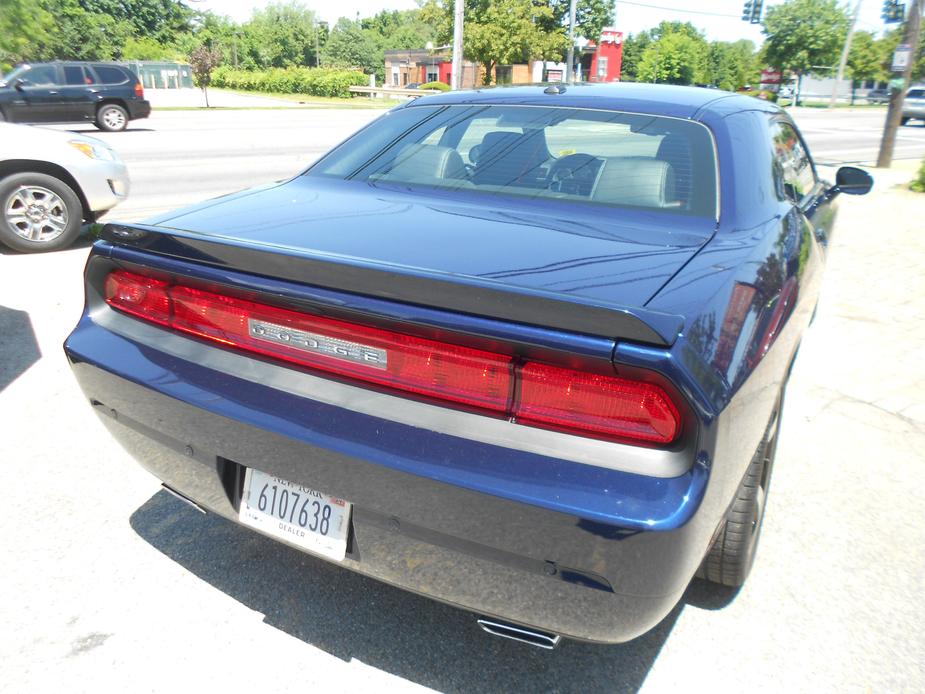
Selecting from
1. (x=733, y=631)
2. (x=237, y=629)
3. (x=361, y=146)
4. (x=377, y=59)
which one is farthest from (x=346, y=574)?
(x=377, y=59)

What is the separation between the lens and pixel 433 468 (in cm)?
179

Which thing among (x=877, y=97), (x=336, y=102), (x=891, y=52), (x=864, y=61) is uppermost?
(x=891, y=52)

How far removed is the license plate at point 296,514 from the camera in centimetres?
204

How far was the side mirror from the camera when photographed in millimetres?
4637

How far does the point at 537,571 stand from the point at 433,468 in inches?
13.3

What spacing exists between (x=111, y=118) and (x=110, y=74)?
109cm

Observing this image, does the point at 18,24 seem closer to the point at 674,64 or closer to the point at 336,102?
the point at 336,102

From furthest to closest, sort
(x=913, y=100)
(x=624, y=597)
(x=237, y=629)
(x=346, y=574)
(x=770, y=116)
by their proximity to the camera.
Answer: (x=913, y=100) → (x=770, y=116) → (x=346, y=574) → (x=237, y=629) → (x=624, y=597)

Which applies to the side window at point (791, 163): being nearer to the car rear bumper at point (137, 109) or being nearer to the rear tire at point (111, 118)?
the car rear bumper at point (137, 109)

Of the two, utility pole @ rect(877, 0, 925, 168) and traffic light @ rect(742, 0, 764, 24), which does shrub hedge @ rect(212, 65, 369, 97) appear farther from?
utility pole @ rect(877, 0, 925, 168)

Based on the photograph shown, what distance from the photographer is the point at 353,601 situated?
257cm

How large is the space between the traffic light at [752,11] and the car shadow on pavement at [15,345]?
3466 cm

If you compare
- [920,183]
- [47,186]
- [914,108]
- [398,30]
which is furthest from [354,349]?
[398,30]

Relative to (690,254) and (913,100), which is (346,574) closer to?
(690,254)
